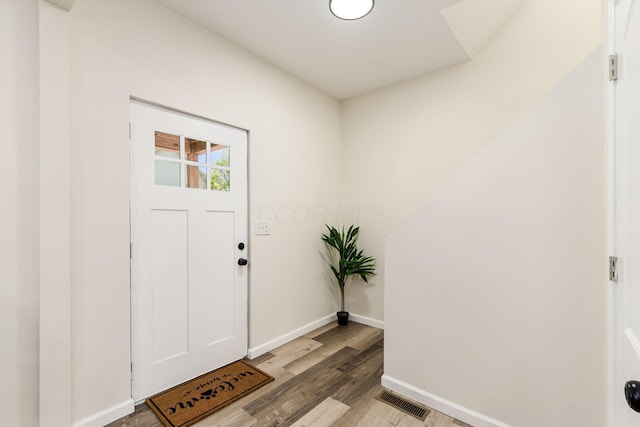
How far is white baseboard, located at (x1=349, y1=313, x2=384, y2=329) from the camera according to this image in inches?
133

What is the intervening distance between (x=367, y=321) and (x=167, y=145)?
2813 millimetres

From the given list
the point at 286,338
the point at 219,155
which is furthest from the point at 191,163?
the point at 286,338

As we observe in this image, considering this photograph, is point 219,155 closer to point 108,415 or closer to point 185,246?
point 185,246

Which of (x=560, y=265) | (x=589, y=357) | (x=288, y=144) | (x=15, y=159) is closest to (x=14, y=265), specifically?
(x=15, y=159)

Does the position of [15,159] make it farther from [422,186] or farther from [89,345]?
[422,186]

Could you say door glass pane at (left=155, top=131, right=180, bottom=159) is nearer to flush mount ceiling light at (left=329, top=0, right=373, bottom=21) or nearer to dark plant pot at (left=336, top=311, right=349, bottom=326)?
flush mount ceiling light at (left=329, top=0, right=373, bottom=21)

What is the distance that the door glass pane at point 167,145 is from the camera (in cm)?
211

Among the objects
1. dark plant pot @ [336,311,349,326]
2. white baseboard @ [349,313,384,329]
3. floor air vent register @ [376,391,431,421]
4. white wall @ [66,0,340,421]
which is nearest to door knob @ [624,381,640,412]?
floor air vent register @ [376,391,431,421]

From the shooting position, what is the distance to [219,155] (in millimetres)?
2488

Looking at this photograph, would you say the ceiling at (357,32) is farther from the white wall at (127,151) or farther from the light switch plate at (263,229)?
the light switch plate at (263,229)

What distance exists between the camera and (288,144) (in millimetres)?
3074

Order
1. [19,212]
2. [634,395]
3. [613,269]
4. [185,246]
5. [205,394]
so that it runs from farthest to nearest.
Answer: [185,246] → [205,394] → [19,212] → [613,269] → [634,395]

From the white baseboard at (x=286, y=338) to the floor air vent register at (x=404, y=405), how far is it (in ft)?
3.79

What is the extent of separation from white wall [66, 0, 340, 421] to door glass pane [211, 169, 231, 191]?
9.2 inches
